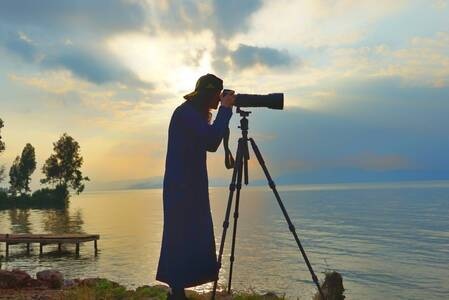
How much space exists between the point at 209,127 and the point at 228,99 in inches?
18.0

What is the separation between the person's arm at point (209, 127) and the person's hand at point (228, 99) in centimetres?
9

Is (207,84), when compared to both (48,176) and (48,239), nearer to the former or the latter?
(48,239)

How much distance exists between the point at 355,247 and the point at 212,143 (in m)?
47.5

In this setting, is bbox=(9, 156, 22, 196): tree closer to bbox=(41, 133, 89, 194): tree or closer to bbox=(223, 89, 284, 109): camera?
bbox=(41, 133, 89, 194): tree

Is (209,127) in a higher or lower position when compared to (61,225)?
higher

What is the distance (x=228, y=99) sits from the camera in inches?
189

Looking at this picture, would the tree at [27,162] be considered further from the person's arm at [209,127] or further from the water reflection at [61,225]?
the person's arm at [209,127]

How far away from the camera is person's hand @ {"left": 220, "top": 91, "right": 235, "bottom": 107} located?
15.7 ft

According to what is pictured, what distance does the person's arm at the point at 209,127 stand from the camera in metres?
4.52

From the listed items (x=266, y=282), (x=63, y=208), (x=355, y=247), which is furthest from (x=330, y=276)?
(x=63, y=208)

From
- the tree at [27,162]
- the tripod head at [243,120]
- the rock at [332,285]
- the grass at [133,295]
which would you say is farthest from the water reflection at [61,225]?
the tripod head at [243,120]

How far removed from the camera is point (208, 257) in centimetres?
482

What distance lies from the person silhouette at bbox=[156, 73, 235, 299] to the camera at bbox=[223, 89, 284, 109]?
23 centimetres

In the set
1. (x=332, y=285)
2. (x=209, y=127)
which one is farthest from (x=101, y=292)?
(x=332, y=285)
